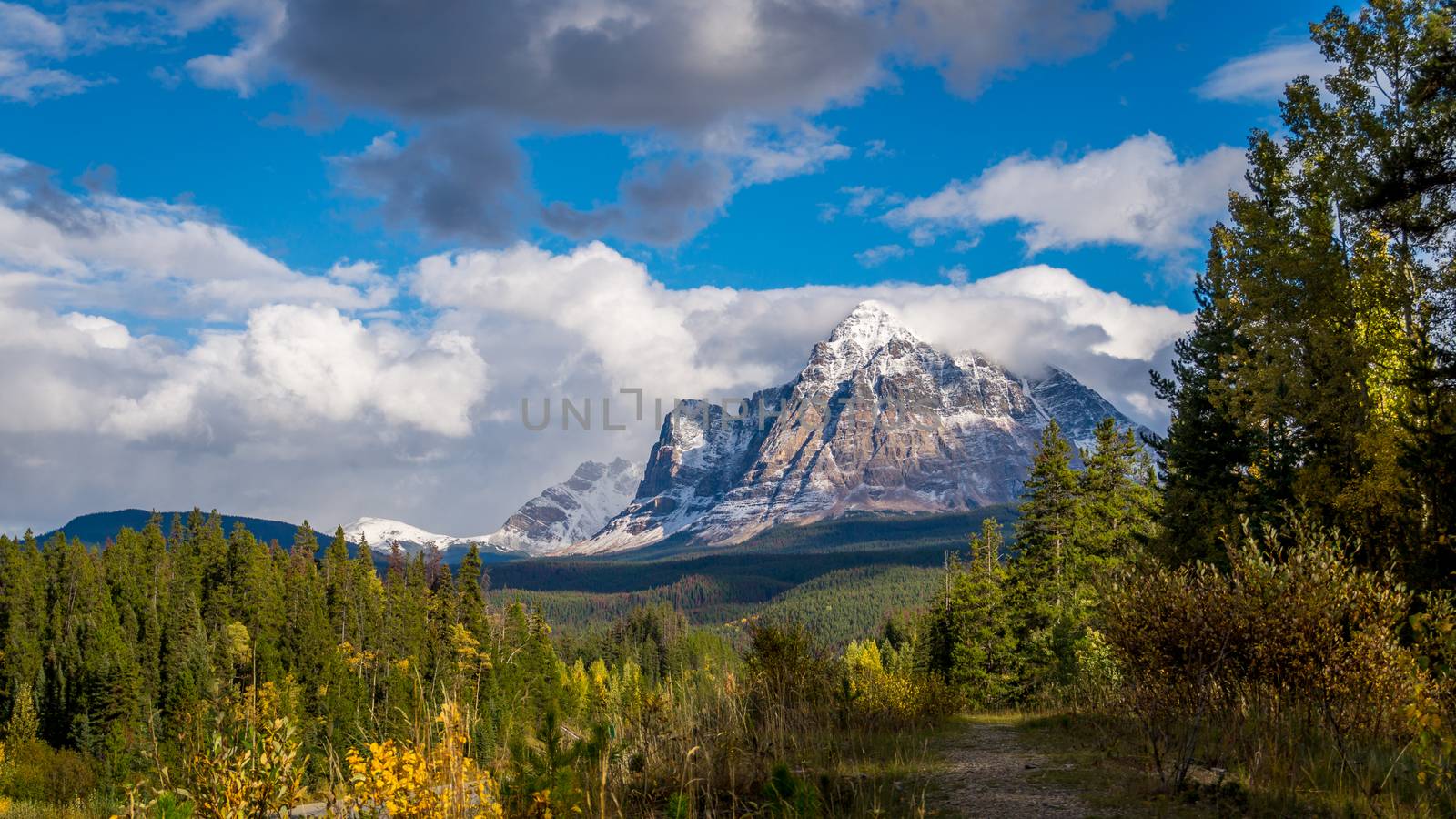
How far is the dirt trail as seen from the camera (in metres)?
8.34

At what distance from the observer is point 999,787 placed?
9531 millimetres

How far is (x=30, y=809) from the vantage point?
26.0 metres

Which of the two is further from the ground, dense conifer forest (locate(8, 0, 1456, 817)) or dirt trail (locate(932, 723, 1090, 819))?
dense conifer forest (locate(8, 0, 1456, 817))

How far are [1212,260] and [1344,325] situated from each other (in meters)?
5.45

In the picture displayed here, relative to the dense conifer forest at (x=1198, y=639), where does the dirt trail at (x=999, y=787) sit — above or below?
below

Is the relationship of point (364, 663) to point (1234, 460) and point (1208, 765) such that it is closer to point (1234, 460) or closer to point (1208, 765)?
point (1234, 460)

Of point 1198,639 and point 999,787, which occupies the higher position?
point 1198,639

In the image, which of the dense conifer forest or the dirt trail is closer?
the dense conifer forest

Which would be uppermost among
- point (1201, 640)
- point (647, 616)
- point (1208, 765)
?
point (1201, 640)

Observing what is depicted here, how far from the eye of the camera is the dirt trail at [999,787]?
328 inches

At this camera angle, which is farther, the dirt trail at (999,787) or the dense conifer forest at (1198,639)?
the dirt trail at (999,787)

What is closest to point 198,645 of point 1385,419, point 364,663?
point 364,663

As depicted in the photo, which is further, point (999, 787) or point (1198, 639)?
point (999, 787)

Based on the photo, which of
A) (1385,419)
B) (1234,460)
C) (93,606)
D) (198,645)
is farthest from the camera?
(93,606)
